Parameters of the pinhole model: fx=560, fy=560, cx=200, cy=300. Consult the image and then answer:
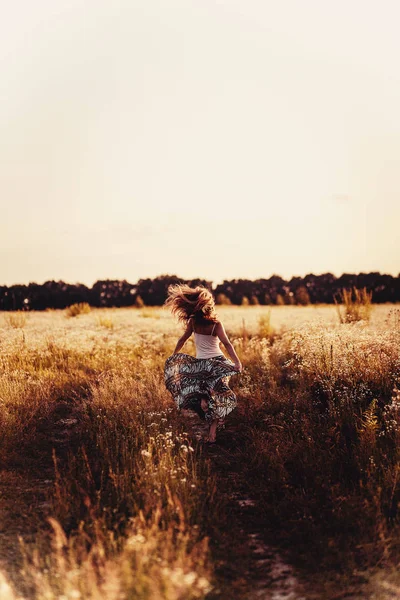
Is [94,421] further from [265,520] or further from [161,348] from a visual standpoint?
[161,348]

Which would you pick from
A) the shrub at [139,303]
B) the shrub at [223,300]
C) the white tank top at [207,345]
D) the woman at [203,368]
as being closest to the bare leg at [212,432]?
the woman at [203,368]

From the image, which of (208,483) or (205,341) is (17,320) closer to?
(205,341)

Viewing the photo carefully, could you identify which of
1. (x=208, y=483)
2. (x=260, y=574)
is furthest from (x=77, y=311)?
Result: (x=260, y=574)

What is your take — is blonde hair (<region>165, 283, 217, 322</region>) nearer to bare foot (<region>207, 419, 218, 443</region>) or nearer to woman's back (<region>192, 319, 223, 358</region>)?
woman's back (<region>192, 319, 223, 358</region>)

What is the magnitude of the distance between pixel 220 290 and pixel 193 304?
108ft

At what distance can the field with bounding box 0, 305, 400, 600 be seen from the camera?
13.1 ft

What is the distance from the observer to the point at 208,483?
215 inches

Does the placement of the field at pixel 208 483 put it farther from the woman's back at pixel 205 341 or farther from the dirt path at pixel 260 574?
the woman's back at pixel 205 341

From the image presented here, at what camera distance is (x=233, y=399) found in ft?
23.4

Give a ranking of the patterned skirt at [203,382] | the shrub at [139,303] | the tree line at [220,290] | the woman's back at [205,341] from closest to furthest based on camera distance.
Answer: the patterned skirt at [203,382]
the woman's back at [205,341]
the shrub at [139,303]
the tree line at [220,290]

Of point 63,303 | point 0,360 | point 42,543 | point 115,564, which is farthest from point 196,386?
point 63,303

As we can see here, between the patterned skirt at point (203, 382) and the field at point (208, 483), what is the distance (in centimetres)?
44

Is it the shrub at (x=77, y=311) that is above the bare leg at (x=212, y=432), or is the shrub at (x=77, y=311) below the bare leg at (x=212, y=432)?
above

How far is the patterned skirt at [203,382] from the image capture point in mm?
7066
